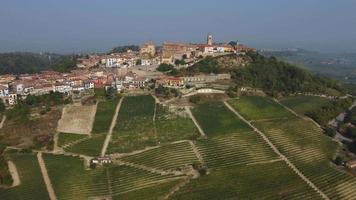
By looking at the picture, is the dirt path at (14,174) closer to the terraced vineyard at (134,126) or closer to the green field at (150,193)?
the terraced vineyard at (134,126)

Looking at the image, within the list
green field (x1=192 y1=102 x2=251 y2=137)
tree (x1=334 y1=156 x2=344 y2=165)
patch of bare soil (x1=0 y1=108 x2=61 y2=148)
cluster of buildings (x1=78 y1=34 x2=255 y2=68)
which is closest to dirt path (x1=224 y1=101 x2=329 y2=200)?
green field (x1=192 y1=102 x2=251 y2=137)

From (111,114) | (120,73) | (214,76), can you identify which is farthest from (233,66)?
(111,114)

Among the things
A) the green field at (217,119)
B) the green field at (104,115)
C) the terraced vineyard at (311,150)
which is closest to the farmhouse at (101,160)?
the green field at (104,115)

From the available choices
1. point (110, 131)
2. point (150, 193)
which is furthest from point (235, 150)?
point (110, 131)

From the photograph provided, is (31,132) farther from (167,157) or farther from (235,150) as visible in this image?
(235,150)

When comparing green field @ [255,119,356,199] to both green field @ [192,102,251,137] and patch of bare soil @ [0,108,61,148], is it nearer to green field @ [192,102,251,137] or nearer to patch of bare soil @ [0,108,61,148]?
green field @ [192,102,251,137]
